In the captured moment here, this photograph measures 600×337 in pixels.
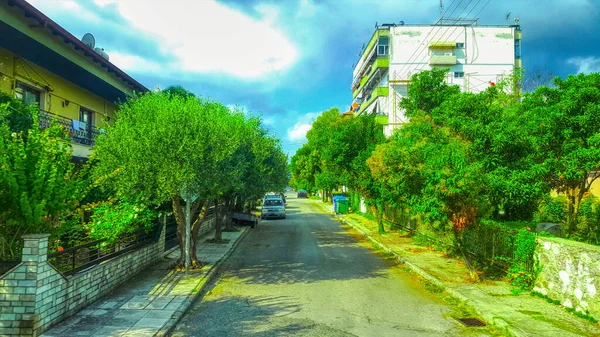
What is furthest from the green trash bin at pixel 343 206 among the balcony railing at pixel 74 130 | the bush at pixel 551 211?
the balcony railing at pixel 74 130

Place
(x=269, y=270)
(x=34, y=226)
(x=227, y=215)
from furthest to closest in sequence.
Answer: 1. (x=227, y=215)
2. (x=269, y=270)
3. (x=34, y=226)

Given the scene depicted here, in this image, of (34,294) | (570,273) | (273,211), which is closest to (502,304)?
(570,273)

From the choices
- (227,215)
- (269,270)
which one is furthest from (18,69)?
(227,215)

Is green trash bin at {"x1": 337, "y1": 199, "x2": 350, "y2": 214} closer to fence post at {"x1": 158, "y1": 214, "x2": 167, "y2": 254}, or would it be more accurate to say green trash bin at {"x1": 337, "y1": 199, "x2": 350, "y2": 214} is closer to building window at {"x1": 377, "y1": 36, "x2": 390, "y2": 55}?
building window at {"x1": 377, "y1": 36, "x2": 390, "y2": 55}

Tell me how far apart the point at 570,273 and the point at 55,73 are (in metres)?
18.8

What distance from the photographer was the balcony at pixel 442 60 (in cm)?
4459

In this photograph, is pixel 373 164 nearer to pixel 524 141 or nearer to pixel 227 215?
pixel 524 141

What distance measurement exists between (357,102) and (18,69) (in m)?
48.6

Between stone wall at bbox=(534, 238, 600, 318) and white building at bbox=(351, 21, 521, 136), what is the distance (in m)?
34.2

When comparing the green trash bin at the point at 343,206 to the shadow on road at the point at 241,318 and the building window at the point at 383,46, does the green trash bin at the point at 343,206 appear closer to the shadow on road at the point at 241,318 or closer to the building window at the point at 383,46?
the building window at the point at 383,46

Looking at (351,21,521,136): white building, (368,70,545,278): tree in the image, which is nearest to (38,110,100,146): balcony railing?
(368,70,545,278): tree

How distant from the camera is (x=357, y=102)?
59.9 metres

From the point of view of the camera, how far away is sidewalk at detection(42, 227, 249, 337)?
7.48 metres

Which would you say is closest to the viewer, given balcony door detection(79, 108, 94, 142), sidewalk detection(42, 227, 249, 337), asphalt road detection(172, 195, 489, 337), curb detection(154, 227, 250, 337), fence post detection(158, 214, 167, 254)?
sidewalk detection(42, 227, 249, 337)
